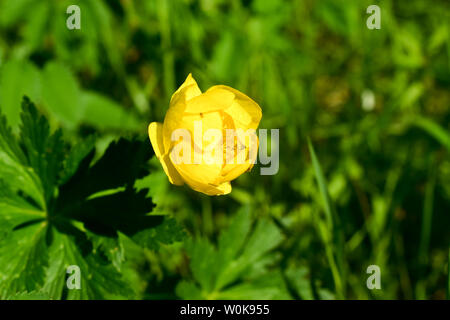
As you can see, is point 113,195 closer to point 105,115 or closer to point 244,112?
point 244,112

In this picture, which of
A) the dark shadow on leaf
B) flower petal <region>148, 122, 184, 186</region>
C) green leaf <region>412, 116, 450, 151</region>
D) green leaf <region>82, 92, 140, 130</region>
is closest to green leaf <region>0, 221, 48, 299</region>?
the dark shadow on leaf

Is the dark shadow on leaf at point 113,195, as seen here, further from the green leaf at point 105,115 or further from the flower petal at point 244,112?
the green leaf at point 105,115

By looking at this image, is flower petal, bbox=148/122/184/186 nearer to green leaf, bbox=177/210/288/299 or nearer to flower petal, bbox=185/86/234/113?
flower petal, bbox=185/86/234/113

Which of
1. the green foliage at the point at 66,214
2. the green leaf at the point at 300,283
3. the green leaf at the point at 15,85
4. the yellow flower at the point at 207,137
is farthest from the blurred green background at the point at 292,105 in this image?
the yellow flower at the point at 207,137

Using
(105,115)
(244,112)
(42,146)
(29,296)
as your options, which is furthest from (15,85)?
(244,112)
